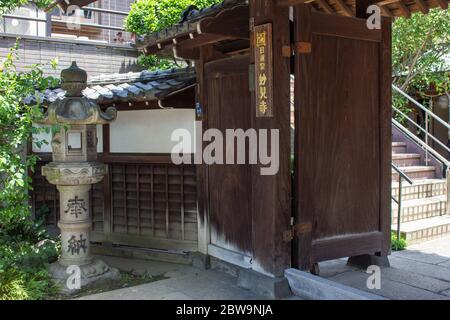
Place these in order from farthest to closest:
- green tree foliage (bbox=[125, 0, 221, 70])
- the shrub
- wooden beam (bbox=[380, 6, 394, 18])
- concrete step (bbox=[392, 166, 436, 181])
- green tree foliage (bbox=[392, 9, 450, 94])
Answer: green tree foliage (bbox=[125, 0, 221, 70])
green tree foliage (bbox=[392, 9, 450, 94])
concrete step (bbox=[392, 166, 436, 181])
the shrub
wooden beam (bbox=[380, 6, 394, 18])

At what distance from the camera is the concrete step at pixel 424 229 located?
846 cm

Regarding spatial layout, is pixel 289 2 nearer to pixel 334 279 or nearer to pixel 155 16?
pixel 334 279

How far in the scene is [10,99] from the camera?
20.8 feet

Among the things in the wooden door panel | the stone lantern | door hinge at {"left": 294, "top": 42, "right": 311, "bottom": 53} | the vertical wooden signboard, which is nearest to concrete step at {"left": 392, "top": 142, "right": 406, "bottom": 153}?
the wooden door panel

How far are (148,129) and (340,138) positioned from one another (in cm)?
326

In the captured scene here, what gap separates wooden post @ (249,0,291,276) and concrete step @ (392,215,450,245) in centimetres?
346

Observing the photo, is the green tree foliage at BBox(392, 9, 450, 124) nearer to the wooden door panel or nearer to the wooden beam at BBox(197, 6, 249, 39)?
the wooden door panel

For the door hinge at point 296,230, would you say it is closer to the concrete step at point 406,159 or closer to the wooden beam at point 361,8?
the wooden beam at point 361,8

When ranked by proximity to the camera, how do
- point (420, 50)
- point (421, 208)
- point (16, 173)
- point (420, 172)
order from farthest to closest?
1. point (420, 50)
2. point (420, 172)
3. point (421, 208)
4. point (16, 173)

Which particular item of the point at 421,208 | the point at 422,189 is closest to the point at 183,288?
the point at 421,208

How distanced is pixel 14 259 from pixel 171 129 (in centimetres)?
301

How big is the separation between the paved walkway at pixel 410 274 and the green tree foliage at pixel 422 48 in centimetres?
587

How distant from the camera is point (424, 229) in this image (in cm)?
869

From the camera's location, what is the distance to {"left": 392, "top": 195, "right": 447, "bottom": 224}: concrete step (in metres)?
9.13
